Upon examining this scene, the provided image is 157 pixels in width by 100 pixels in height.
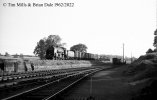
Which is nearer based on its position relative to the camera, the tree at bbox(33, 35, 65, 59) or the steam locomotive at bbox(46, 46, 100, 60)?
the steam locomotive at bbox(46, 46, 100, 60)

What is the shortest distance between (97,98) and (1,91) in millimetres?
6441

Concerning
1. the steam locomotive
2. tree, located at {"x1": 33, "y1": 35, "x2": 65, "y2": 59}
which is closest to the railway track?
the steam locomotive

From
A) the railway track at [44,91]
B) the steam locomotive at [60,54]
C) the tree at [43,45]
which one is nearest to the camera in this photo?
the railway track at [44,91]

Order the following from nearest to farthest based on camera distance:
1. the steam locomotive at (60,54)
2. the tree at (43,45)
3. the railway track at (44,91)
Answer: the railway track at (44,91) → the steam locomotive at (60,54) → the tree at (43,45)

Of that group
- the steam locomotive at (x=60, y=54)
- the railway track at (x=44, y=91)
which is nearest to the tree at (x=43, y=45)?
the steam locomotive at (x=60, y=54)

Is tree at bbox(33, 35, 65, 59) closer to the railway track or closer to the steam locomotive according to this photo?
the steam locomotive

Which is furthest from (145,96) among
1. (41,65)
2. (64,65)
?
(64,65)

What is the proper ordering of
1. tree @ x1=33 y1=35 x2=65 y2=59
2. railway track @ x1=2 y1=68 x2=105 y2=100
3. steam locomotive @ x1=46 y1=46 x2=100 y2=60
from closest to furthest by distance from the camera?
1. railway track @ x1=2 y1=68 x2=105 y2=100
2. steam locomotive @ x1=46 y1=46 x2=100 y2=60
3. tree @ x1=33 y1=35 x2=65 y2=59

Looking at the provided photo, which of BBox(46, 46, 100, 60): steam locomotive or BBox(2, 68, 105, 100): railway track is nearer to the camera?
BBox(2, 68, 105, 100): railway track

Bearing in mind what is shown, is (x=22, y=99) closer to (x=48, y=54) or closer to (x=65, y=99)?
(x=65, y=99)

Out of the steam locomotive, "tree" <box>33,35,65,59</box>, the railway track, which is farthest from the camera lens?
"tree" <box>33,35,65,59</box>

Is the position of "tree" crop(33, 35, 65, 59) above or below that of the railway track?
above

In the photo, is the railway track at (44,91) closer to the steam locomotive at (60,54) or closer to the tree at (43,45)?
the steam locomotive at (60,54)

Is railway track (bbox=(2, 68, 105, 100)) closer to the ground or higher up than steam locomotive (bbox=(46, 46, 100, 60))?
closer to the ground
